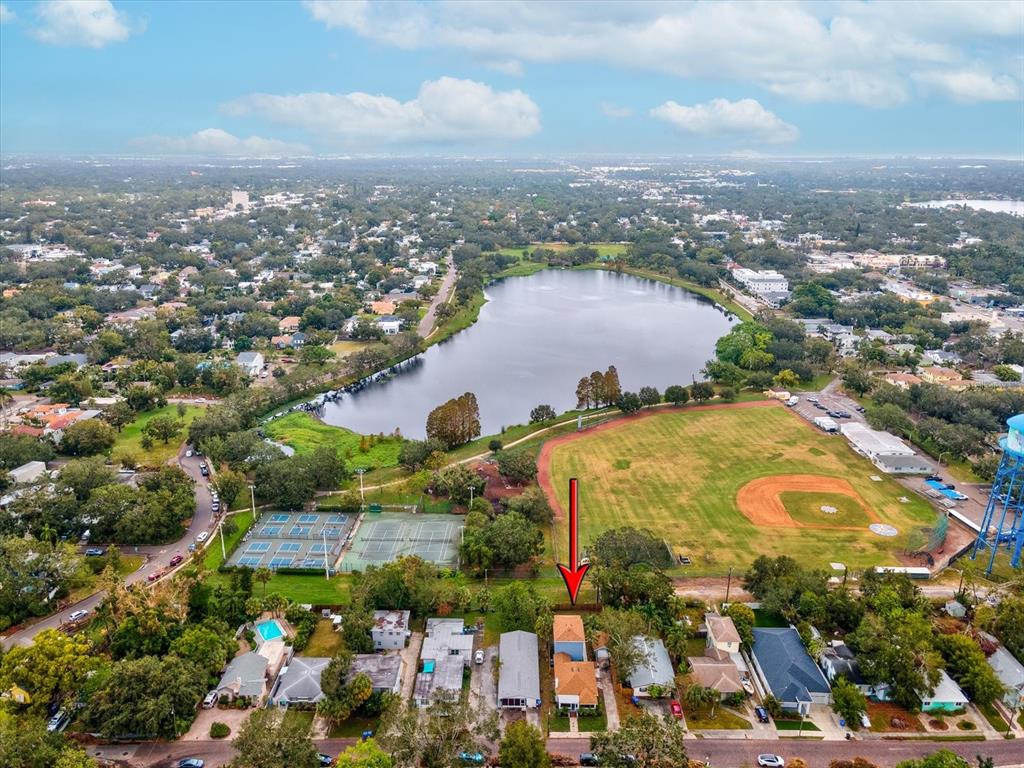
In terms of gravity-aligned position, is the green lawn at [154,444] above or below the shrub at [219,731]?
above

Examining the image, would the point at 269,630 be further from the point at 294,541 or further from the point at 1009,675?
the point at 1009,675

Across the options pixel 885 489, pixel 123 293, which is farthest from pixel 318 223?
pixel 885 489

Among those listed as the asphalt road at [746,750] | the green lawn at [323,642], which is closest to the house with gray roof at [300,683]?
the green lawn at [323,642]

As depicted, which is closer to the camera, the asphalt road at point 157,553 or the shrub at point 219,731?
the shrub at point 219,731

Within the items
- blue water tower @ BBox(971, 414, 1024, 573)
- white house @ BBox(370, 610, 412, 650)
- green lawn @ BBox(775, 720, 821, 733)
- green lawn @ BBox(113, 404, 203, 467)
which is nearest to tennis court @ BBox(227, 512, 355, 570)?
white house @ BBox(370, 610, 412, 650)

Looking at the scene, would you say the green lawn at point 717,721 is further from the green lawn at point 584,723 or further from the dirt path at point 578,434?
the dirt path at point 578,434

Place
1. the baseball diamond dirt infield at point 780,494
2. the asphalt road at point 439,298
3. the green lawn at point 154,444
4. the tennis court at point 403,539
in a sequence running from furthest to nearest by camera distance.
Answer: the asphalt road at point 439,298 → the green lawn at point 154,444 → the baseball diamond dirt infield at point 780,494 → the tennis court at point 403,539

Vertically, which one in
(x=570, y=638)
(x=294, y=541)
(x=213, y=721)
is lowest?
(x=213, y=721)

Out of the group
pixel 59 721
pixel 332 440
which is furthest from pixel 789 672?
pixel 332 440
